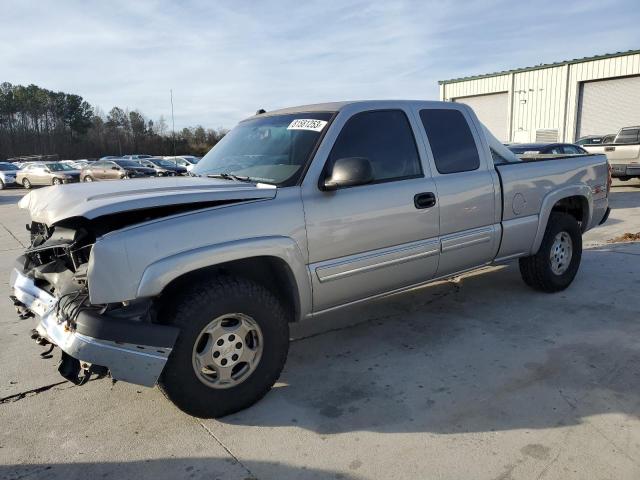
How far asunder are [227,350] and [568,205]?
417cm

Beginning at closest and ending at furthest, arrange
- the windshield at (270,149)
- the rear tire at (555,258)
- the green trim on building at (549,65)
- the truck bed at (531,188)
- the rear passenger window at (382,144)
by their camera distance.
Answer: the windshield at (270,149), the rear passenger window at (382,144), the truck bed at (531,188), the rear tire at (555,258), the green trim on building at (549,65)

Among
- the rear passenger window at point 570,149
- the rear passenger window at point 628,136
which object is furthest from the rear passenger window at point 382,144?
the rear passenger window at point 628,136

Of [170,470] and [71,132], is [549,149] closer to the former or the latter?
[170,470]

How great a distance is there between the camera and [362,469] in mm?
2566

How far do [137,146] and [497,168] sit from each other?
76.3 m

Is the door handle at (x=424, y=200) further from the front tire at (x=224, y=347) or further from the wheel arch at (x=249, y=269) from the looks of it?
the front tire at (x=224, y=347)

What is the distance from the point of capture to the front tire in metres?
2.79

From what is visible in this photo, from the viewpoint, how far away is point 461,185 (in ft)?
13.5

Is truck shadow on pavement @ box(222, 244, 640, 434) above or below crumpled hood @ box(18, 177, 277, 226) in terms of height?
below

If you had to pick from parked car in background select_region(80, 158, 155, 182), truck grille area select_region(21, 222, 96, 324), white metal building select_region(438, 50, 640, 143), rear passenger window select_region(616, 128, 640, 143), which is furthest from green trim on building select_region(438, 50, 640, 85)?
truck grille area select_region(21, 222, 96, 324)

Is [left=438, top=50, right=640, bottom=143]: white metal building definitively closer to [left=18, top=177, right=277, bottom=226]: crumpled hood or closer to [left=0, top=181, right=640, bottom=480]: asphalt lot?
[left=0, top=181, right=640, bottom=480]: asphalt lot

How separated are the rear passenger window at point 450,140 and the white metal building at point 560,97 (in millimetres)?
25360

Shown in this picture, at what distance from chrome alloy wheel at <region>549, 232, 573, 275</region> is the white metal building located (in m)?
24.2

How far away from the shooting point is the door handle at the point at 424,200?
3791mm
